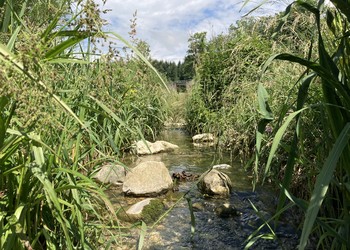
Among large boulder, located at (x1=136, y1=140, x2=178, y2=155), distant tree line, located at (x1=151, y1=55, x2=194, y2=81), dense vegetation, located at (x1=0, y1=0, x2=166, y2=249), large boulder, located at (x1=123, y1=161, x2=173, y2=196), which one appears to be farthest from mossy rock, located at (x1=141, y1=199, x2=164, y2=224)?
distant tree line, located at (x1=151, y1=55, x2=194, y2=81)

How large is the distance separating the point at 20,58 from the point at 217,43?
851cm

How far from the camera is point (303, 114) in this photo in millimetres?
2646

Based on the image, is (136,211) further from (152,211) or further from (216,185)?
(216,185)

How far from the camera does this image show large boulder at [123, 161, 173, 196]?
453 cm

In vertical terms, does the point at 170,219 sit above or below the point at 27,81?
below

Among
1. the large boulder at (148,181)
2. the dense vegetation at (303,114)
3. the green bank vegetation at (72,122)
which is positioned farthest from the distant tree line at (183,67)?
the green bank vegetation at (72,122)

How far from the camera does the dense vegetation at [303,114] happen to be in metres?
1.15

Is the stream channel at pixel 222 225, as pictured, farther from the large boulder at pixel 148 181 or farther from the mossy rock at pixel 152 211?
the large boulder at pixel 148 181

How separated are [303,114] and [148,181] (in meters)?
2.54

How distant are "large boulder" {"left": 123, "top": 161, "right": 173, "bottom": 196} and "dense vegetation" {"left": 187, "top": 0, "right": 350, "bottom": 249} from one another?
41.5 inches

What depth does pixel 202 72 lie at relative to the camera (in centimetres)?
906

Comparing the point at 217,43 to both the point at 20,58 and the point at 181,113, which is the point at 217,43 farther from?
the point at 20,58

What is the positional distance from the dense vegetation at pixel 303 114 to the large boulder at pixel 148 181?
3.46 ft

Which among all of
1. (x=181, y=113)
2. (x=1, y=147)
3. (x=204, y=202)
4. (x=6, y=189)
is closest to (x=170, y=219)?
(x=204, y=202)
